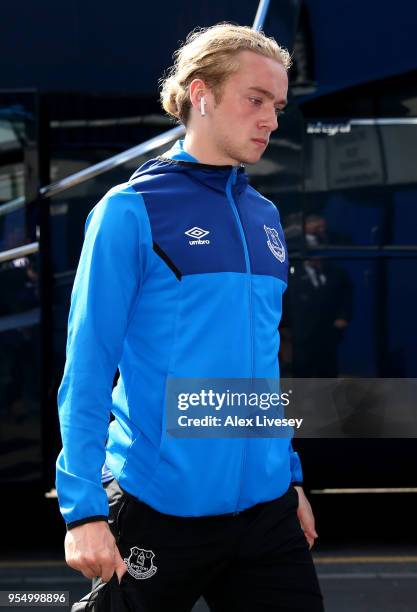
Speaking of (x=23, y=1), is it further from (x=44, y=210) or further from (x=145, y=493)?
(x=145, y=493)

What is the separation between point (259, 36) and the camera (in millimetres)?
2482

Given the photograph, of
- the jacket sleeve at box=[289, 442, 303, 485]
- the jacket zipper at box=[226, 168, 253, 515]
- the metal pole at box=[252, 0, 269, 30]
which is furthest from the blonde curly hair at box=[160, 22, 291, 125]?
the metal pole at box=[252, 0, 269, 30]

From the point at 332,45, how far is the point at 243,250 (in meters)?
3.53

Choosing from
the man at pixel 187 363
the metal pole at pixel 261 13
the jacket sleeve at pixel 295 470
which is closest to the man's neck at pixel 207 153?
the man at pixel 187 363

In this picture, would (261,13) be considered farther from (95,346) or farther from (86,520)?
(86,520)

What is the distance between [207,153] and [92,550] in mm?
901

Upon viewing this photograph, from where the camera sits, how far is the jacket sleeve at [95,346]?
219cm

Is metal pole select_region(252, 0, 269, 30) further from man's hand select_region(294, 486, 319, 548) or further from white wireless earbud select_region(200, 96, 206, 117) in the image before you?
man's hand select_region(294, 486, 319, 548)

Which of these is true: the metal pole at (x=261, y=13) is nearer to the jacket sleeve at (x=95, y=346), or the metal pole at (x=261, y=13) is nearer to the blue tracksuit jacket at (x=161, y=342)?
the blue tracksuit jacket at (x=161, y=342)

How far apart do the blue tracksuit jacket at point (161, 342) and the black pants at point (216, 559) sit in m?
0.04

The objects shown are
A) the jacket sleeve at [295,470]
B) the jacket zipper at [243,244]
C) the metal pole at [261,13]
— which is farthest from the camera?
the metal pole at [261,13]

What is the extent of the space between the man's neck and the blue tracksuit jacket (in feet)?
0.26

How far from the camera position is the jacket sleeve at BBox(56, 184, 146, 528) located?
86.0 inches

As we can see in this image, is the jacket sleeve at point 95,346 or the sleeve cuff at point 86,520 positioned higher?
the jacket sleeve at point 95,346
